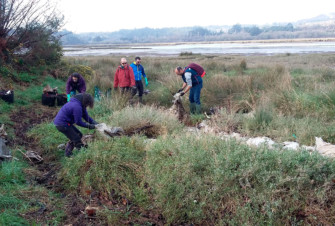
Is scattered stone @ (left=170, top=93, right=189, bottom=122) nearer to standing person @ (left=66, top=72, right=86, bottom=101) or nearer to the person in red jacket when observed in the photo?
the person in red jacket

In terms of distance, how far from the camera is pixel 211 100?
982 centimetres

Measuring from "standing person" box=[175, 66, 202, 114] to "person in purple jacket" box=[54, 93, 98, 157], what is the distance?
3.24 m

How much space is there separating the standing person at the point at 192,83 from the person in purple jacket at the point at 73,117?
3.24 meters

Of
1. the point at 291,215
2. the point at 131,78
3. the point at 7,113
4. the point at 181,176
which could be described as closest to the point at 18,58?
the point at 7,113

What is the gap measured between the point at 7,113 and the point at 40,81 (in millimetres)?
5220

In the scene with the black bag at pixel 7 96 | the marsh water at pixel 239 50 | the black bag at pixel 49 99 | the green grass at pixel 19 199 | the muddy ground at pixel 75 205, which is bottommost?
the muddy ground at pixel 75 205

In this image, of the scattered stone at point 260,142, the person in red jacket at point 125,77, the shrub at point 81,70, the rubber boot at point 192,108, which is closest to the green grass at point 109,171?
the scattered stone at point 260,142

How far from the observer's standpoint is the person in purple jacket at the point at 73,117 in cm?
523

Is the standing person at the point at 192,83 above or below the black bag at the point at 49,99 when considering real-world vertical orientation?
above

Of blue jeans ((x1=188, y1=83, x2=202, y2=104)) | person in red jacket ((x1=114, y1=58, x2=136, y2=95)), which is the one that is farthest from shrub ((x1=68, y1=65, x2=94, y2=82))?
blue jeans ((x1=188, y1=83, x2=202, y2=104))

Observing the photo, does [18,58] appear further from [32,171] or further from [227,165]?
[227,165]

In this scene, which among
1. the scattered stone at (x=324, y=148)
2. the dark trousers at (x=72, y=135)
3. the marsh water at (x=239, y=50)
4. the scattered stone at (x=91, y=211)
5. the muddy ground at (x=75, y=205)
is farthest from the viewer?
the marsh water at (x=239, y=50)

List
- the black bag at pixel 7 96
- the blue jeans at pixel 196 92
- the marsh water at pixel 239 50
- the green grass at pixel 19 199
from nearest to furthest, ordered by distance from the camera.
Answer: the green grass at pixel 19 199 → the blue jeans at pixel 196 92 → the black bag at pixel 7 96 → the marsh water at pixel 239 50

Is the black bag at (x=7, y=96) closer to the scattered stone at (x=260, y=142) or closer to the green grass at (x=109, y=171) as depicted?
the green grass at (x=109, y=171)
